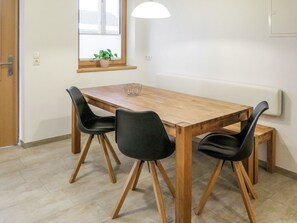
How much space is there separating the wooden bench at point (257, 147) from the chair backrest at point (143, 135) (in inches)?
38.8

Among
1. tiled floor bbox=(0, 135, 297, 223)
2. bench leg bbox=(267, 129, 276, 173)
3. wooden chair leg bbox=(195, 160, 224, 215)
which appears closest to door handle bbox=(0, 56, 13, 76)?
tiled floor bbox=(0, 135, 297, 223)

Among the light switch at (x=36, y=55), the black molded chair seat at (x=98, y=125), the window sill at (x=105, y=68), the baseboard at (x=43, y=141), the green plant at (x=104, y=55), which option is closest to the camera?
the black molded chair seat at (x=98, y=125)

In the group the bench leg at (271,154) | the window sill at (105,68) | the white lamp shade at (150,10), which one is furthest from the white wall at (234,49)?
the white lamp shade at (150,10)

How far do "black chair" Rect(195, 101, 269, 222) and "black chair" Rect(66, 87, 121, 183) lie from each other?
3.07 feet

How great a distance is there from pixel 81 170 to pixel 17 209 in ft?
2.63

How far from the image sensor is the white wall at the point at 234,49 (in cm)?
282

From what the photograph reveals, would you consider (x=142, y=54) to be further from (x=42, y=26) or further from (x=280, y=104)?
(x=280, y=104)

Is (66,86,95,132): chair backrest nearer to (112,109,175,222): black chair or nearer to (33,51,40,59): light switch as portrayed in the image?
(112,109,175,222): black chair

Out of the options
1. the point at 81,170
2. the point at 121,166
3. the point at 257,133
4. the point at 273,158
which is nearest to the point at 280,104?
the point at 257,133

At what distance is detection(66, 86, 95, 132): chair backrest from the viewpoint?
8.89ft

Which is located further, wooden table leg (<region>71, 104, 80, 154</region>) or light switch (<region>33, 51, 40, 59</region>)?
light switch (<region>33, 51, 40, 59</region>)

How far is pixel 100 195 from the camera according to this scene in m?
2.53

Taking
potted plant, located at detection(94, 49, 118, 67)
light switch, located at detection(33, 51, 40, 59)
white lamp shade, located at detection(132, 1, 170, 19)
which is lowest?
light switch, located at detection(33, 51, 40, 59)

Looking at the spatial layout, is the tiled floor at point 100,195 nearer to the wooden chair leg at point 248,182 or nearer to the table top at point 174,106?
the wooden chair leg at point 248,182
